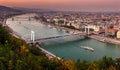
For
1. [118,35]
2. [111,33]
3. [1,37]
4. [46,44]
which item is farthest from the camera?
[111,33]

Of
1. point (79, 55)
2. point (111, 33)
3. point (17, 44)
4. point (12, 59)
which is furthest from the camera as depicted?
point (111, 33)

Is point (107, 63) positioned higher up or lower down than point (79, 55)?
higher up

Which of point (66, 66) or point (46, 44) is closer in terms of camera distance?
point (66, 66)

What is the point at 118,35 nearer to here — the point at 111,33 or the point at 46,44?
the point at 111,33

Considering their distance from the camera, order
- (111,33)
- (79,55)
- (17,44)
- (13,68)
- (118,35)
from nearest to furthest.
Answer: (13,68) < (17,44) < (79,55) < (118,35) < (111,33)

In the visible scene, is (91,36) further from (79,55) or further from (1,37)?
(1,37)

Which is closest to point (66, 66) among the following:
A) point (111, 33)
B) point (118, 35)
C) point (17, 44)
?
point (17, 44)

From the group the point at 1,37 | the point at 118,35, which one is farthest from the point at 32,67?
the point at 118,35

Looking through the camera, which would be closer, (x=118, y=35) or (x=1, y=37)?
(x=1, y=37)

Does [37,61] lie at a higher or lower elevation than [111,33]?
higher
